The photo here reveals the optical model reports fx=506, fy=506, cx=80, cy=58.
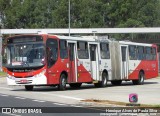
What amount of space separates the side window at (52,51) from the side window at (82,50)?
2.29m

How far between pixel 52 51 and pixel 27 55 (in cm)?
137

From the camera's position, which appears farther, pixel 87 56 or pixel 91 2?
pixel 91 2

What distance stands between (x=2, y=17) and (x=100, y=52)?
7710cm

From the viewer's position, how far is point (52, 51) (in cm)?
2706

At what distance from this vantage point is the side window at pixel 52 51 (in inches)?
1052

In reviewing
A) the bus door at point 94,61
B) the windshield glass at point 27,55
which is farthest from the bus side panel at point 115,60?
the windshield glass at point 27,55

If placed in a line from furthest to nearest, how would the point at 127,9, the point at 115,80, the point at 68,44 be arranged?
the point at 127,9 → the point at 115,80 → the point at 68,44

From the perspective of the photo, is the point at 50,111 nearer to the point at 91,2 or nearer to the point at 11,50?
the point at 11,50

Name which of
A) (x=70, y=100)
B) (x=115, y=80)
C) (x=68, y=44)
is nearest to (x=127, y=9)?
(x=115, y=80)

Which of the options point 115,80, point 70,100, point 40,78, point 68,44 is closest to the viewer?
point 70,100

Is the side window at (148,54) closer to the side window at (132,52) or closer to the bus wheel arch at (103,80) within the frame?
the side window at (132,52)

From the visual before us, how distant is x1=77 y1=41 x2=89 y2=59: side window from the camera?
2939 cm

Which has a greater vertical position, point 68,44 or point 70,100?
point 68,44

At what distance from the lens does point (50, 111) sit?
1662cm
